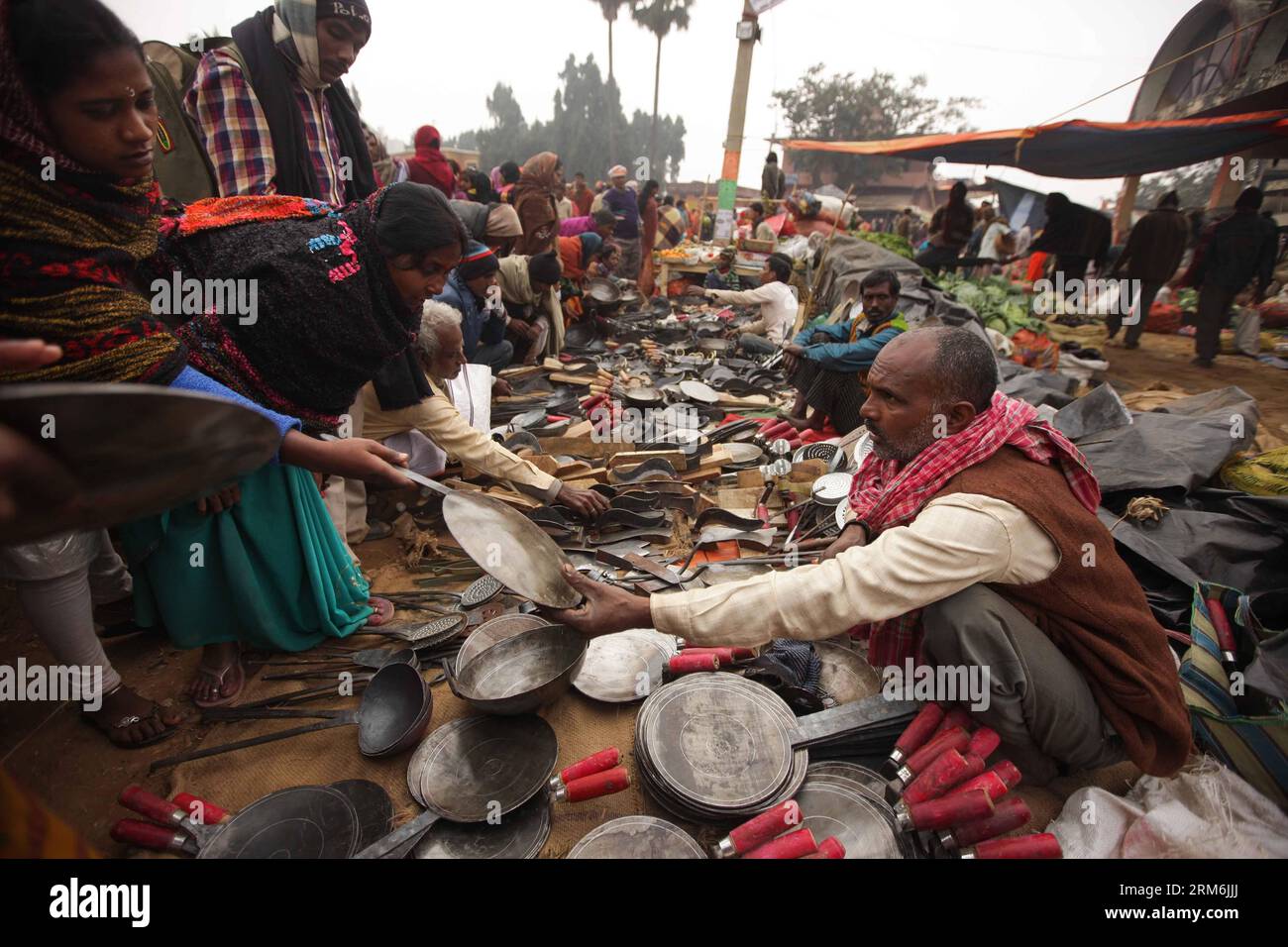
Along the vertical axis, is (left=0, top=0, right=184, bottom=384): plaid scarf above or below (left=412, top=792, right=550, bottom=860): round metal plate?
above

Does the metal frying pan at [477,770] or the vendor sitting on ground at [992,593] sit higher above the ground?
the vendor sitting on ground at [992,593]

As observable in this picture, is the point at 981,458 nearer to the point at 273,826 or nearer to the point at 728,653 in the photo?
the point at 728,653

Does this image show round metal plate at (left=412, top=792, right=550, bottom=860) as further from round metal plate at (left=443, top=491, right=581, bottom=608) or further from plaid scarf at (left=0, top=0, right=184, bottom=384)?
plaid scarf at (left=0, top=0, right=184, bottom=384)

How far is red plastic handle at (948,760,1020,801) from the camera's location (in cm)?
164

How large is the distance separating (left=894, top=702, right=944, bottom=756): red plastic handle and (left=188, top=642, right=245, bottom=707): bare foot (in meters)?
2.58

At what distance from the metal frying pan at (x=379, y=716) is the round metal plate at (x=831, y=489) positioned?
93.6 inches

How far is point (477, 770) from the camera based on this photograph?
200 centimetres

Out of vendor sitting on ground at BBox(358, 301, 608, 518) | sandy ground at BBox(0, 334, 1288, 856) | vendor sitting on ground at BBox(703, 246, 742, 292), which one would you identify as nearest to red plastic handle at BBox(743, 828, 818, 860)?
vendor sitting on ground at BBox(358, 301, 608, 518)

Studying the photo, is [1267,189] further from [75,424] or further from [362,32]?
[75,424]

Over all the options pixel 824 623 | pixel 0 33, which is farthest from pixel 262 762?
pixel 0 33

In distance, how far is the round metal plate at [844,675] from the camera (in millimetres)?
2412

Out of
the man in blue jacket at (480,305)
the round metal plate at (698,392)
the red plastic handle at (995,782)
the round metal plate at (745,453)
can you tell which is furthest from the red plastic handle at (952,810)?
the round metal plate at (698,392)

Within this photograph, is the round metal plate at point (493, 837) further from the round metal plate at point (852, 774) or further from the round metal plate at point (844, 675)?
the round metal plate at point (844, 675)

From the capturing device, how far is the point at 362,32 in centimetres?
293
